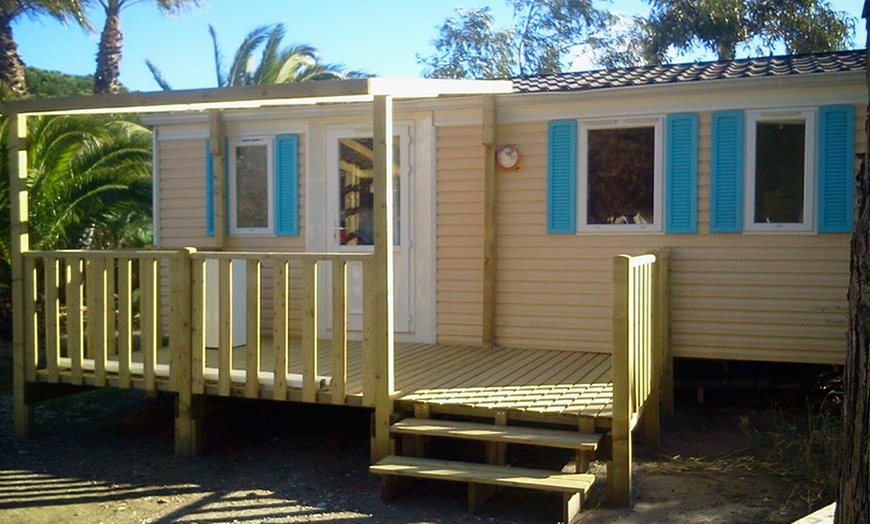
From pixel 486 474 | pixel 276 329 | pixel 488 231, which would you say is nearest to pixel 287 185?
pixel 488 231

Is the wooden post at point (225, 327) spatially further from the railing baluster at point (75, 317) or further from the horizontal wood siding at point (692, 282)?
the horizontal wood siding at point (692, 282)

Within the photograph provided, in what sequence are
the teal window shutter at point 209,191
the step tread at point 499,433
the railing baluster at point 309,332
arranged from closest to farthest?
the step tread at point 499,433, the railing baluster at point 309,332, the teal window shutter at point 209,191

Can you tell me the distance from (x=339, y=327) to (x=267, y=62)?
525 inches

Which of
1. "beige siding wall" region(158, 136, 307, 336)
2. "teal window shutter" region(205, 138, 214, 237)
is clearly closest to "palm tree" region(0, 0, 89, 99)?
"beige siding wall" region(158, 136, 307, 336)

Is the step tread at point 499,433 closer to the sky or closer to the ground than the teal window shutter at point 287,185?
closer to the ground

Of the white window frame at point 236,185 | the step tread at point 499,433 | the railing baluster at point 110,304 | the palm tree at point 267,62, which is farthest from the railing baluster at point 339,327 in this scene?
the palm tree at point 267,62

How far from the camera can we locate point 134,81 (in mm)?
26625

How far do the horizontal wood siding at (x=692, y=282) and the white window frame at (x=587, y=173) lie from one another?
79 mm

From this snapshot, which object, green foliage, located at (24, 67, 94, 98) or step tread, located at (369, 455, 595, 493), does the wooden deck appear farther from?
green foliage, located at (24, 67, 94, 98)

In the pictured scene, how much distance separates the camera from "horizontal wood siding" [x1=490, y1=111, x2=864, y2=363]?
22.8ft

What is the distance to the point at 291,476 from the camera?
589 cm

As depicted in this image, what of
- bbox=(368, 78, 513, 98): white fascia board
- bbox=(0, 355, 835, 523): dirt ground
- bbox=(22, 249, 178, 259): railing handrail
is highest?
bbox=(368, 78, 513, 98): white fascia board

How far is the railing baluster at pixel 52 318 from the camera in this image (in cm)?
680

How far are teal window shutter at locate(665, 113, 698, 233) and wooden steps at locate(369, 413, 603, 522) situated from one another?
2719mm
